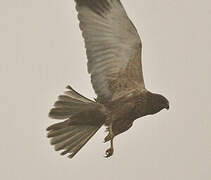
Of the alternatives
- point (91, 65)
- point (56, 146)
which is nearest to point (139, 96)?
point (91, 65)

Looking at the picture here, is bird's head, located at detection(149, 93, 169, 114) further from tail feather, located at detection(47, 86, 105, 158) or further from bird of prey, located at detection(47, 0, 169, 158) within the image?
tail feather, located at detection(47, 86, 105, 158)

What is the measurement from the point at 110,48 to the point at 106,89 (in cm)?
21

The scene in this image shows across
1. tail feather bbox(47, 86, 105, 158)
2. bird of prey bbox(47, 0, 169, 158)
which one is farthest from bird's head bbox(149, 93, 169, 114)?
tail feather bbox(47, 86, 105, 158)

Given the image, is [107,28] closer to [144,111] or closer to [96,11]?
[96,11]

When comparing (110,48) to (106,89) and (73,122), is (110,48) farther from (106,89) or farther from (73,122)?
(73,122)

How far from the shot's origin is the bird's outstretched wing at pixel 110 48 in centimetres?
270

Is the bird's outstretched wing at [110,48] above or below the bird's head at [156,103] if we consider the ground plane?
above

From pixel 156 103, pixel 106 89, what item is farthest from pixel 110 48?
pixel 156 103

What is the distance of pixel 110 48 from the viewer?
2762 millimetres

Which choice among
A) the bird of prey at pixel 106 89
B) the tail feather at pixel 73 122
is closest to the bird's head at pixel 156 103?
the bird of prey at pixel 106 89

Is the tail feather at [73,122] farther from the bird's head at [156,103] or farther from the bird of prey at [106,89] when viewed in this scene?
the bird's head at [156,103]

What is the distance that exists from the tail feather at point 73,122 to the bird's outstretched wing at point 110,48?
0.09 metres

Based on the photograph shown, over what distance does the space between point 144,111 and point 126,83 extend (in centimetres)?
17

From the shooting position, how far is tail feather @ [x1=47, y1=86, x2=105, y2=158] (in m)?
2.64
